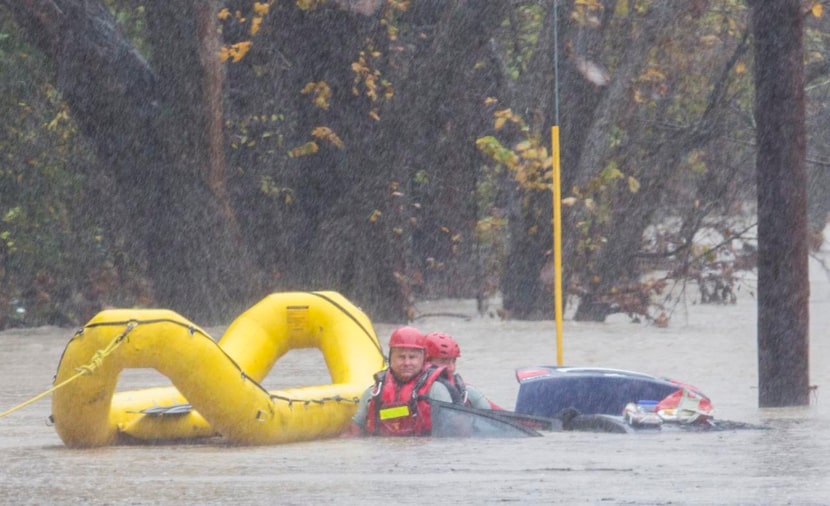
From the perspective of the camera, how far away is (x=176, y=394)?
10992mm

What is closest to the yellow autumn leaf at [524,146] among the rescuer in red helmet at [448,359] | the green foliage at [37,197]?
the green foliage at [37,197]

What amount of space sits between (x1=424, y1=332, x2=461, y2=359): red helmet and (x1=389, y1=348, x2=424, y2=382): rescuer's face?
0.30 meters

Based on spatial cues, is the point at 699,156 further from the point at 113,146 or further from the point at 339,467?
the point at 339,467

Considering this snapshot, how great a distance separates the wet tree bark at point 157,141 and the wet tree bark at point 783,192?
8796 mm

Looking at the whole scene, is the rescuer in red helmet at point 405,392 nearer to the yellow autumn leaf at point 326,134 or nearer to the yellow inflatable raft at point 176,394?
the yellow inflatable raft at point 176,394

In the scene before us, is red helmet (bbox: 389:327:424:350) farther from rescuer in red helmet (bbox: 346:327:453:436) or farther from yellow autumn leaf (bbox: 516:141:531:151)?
yellow autumn leaf (bbox: 516:141:531:151)

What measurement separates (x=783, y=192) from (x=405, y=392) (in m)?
3.22

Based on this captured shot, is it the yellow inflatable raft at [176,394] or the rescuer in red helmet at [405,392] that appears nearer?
the yellow inflatable raft at [176,394]

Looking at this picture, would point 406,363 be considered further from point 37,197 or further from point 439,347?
point 37,197

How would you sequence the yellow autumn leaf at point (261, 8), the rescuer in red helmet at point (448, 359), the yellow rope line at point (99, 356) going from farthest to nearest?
the yellow autumn leaf at point (261, 8) → the rescuer in red helmet at point (448, 359) → the yellow rope line at point (99, 356)

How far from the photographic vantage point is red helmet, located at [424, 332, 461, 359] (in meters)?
10.6

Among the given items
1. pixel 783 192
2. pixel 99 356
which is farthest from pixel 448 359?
pixel 783 192

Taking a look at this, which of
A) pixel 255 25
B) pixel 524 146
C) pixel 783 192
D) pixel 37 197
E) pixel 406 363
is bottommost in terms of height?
pixel 406 363

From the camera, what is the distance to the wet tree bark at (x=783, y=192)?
1187cm
